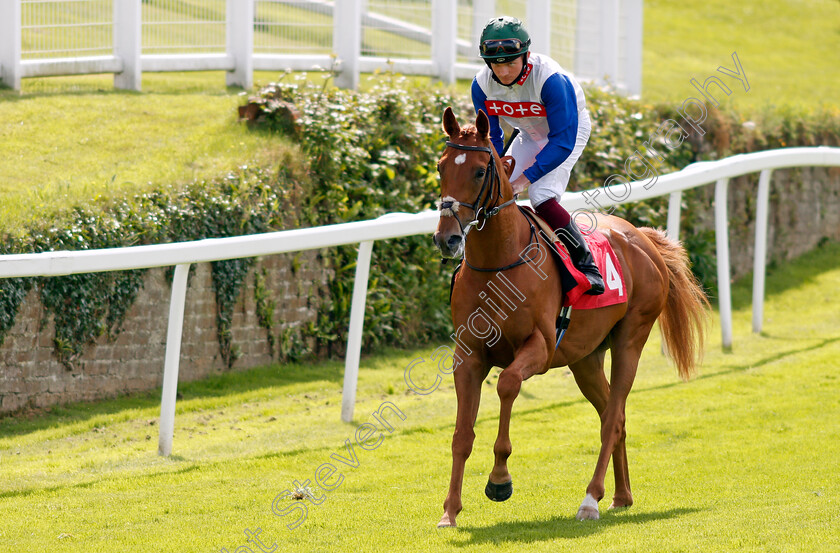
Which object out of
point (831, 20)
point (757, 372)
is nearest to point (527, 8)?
point (757, 372)

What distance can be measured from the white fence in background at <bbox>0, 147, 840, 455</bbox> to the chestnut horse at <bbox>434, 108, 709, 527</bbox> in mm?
1884

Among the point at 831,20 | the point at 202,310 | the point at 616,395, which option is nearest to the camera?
the point at 616,395

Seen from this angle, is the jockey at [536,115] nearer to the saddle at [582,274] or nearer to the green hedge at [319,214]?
the saddle at [582,274]

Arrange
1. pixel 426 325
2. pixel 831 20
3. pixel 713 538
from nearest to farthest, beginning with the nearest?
pixel 713 538 → pixel 426 325 → pixel 831 20

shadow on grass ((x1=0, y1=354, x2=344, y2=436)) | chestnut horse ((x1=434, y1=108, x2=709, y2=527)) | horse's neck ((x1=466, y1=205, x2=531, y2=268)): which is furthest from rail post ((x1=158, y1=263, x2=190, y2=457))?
horse's neck ((x1=466, y1=205, x2=531, y2=268))

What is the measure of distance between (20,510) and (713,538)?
3.41 m

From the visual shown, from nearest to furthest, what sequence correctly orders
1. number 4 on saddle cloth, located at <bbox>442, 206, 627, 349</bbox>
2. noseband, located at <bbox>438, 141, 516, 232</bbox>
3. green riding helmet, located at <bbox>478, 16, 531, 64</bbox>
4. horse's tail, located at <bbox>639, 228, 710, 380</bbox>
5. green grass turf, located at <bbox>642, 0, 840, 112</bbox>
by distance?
noseband, located at <bbox>438, 141, 516, 232</bbox>, green riding helmet, located at <bbox>478, 16, 531, 64</bbox>, number 4 on saddle cloth, located at <bbox>442, 206, 627, 349</bbox>, horse's tail, located at <bbox>639, 228, 710, 380</bbox>, green grass turf, located at <bbox>642, 0, 840, 112</bbox>

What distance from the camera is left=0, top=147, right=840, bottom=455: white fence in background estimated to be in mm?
5906

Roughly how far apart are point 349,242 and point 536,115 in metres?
2.12

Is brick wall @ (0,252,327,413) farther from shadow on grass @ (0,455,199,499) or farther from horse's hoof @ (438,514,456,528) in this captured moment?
horse's hoof @ (438,514,456,528)

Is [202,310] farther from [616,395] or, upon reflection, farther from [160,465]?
[616,395]

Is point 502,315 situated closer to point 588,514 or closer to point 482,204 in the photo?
point 482,204

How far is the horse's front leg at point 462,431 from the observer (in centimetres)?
502

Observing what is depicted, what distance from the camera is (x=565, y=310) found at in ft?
18.1
